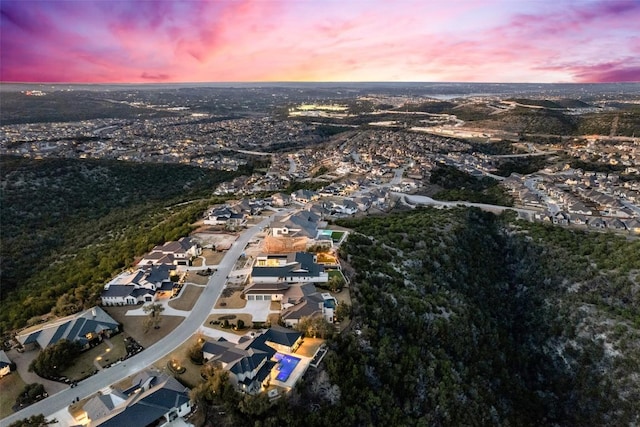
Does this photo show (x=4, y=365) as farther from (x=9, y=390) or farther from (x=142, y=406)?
(x=142, y=406)

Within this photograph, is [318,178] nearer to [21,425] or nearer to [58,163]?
[58,163]

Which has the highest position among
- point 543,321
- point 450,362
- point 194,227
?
point 194,227

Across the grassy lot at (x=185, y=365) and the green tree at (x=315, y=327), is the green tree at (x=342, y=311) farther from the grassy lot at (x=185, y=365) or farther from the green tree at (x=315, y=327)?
the grassy lot at (x=185, y=365)

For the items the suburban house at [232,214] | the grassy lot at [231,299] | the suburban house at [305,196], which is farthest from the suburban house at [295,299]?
the suburban house at [305,196]

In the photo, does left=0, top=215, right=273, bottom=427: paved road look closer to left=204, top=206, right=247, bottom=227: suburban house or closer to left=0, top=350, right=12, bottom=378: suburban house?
left=0, top=350, right=12, bottom=378: suburban house

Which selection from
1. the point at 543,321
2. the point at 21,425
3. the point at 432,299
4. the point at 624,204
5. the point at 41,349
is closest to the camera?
the point at 21,425

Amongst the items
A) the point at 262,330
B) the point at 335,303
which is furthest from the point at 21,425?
the point at 335,303
